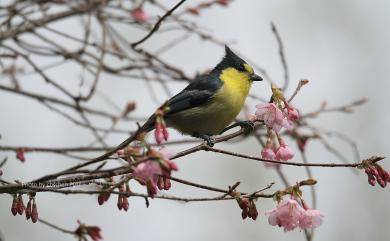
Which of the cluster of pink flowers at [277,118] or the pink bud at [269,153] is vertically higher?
the cluster of pink flowers at [277,118]

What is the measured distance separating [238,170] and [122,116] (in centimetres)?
760

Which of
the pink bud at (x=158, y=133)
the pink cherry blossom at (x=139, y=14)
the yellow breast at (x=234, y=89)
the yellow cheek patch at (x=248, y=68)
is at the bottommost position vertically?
the pink bud at (x=158, y=133)

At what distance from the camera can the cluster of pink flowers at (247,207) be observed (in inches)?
96.2

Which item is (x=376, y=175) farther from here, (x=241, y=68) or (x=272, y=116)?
(x=241, y=68)

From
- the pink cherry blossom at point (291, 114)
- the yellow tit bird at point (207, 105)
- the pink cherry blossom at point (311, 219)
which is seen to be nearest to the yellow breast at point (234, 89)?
the yellow tit bird at point (207, 105)

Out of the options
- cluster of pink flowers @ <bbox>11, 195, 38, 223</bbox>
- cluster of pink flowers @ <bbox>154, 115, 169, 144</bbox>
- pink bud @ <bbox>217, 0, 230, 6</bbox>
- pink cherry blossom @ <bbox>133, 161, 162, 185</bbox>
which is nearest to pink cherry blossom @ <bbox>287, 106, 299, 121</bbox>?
cluster of pink flowers @ <bbox>154, 115, 169, 144</bbox>

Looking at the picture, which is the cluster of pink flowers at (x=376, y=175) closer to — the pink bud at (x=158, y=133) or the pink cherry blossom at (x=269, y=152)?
the pink cherry blossom at (x=269, y=152)

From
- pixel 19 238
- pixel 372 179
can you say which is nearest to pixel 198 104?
pixel 372 179

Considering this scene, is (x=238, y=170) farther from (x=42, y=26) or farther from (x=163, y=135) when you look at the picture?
(x=163, y=135)

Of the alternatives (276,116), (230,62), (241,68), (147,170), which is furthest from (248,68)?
(147,170)

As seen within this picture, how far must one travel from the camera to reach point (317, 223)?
103 inches

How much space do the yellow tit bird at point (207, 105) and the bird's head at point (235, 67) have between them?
0.18ft

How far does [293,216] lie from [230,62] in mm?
2295

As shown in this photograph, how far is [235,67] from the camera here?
4.61m
